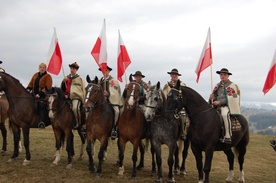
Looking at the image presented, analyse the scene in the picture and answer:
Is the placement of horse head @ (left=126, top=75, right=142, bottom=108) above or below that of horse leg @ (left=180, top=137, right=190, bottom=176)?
above

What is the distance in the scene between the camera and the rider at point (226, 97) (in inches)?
354

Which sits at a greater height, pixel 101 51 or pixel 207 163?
pixel 101 51

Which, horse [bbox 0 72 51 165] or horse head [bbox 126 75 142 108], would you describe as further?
horse [bbox 0 72 51 165]

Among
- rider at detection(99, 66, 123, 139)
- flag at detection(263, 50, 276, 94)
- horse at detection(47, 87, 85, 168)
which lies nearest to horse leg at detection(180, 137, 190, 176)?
rider at detection(99, 66, 123, 139)

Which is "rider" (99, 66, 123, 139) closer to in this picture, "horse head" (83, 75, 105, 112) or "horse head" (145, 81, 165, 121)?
"horse head" (83, 75, 105, 112)

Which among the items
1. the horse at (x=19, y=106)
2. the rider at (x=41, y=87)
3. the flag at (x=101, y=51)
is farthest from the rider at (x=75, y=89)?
the horse at (x=19, y=106)

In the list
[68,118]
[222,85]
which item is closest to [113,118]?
[68,118]

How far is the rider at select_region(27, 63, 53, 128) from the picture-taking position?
420 inches

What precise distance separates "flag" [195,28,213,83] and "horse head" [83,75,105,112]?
13.0 feet

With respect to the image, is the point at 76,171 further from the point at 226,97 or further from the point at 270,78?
the point at 270,78

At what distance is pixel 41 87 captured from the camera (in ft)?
36.4

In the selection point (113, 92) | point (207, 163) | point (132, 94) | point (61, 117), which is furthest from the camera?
point (113, 92)

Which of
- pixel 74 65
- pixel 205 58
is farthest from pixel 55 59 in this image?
pixel 205 58

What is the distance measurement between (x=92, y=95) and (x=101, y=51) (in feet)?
8.97
